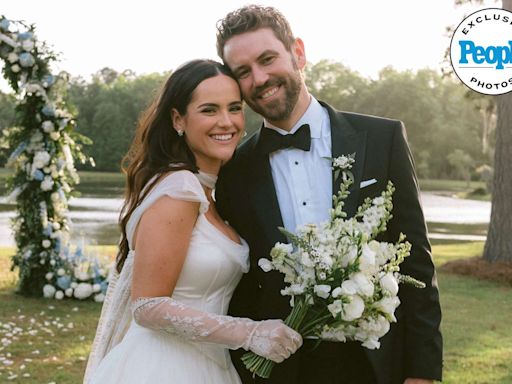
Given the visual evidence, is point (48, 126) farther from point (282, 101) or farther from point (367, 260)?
point (367, 260)

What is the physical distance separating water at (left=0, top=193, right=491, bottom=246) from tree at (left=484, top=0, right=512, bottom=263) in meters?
6.69

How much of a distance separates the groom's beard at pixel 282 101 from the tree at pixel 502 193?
31.6 feet

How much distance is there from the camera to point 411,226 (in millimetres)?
3213

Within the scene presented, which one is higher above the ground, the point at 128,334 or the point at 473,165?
the point at 128,334

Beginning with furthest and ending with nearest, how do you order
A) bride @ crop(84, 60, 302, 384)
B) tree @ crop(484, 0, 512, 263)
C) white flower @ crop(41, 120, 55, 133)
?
tree @ crop(484, 0, 512, 263) → white flower @ crop(41, 120, 55, 133) → bride @ crop(84, 60, 302, 384)

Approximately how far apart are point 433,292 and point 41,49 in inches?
A: 305

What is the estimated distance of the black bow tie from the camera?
3404 millimetres

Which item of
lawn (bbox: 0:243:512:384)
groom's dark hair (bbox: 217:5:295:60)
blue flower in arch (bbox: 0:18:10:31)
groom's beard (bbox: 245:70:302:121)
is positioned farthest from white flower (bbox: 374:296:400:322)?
blue flower in arch (bbox: 0:18:10:31)

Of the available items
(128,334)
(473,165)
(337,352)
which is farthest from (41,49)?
(473,165)

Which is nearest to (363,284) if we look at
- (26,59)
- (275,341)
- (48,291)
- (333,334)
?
(333,334)

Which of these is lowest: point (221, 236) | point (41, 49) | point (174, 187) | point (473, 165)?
point (473, 165)

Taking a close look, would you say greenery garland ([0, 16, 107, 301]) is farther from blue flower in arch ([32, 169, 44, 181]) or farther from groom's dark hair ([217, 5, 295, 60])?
groom's dark hair ([217, 5, 295, 60])

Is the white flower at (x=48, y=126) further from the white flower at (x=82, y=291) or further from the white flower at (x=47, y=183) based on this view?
the white flower at (x=82, y=291)

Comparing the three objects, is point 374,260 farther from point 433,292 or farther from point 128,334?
point 128,334
